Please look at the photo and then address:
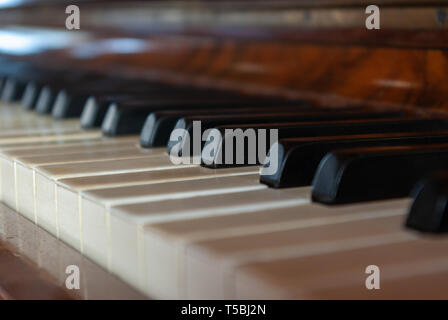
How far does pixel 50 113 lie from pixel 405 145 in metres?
1.02

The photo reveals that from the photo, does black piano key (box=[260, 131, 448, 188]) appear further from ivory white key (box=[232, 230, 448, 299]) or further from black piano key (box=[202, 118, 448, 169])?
ivory white key (box=[232, 230, 448, 299])

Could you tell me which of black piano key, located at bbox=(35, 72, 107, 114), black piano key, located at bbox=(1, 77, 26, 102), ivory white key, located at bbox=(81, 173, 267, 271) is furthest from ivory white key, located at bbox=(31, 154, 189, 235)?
black piano key, located at bbox=(1, 77, 26, 102)

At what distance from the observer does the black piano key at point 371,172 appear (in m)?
0.80

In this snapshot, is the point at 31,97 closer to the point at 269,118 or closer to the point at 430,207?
the point at 269,118

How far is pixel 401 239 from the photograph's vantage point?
0.67 meters

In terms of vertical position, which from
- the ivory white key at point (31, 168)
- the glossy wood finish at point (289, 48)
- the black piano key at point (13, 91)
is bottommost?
the ivory white key at point (31, 168)

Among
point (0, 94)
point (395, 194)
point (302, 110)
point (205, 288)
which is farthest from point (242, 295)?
point (0, 94)

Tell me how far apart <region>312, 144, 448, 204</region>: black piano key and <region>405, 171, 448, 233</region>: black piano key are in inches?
4.2

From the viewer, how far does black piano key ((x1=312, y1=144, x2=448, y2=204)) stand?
0.80 m

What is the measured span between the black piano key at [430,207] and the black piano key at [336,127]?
36 centimetres

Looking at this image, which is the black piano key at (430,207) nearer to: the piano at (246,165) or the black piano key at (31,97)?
the piano at (246,165)

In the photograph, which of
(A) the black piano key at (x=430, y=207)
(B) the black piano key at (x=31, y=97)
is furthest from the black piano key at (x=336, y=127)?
(B) the black piano key at (x=31, y=97)

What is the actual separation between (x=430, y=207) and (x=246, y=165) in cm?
38

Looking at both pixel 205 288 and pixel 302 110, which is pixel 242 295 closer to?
pixel 205 288
